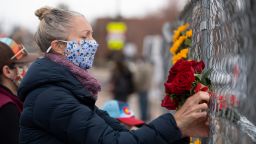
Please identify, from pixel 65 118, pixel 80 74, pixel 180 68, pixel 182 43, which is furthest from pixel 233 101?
pixel 182 43

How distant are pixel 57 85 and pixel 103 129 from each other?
1.04 feet

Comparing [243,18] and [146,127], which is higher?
[243,18]

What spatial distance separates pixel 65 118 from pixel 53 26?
53 cm

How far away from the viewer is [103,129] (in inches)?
93.0

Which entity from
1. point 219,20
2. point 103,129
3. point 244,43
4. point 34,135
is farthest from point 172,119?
point 244,43

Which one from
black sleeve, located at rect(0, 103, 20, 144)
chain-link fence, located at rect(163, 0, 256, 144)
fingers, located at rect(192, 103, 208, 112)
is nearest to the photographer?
chain-link fence, located at rect(163, 0, 256, 144)

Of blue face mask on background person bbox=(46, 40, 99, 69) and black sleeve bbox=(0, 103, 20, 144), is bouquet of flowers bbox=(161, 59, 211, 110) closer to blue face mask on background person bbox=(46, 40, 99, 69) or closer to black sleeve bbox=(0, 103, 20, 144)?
blue face mask on background person bbox=(46, 40, 99, 69)

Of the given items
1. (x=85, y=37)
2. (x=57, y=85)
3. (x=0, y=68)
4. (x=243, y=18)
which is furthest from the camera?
(x=0, y=68)

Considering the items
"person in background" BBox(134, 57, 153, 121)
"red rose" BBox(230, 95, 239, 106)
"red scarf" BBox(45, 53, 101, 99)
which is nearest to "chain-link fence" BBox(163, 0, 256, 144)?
"red rose" BBox(230, 95, 239, 106)

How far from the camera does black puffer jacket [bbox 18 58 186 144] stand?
2352 mm

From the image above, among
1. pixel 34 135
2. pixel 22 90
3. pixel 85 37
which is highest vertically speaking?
pixel 85 37

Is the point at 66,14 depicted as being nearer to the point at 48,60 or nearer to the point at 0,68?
the point at 48,60

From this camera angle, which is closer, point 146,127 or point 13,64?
point 146,127

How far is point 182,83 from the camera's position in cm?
241
